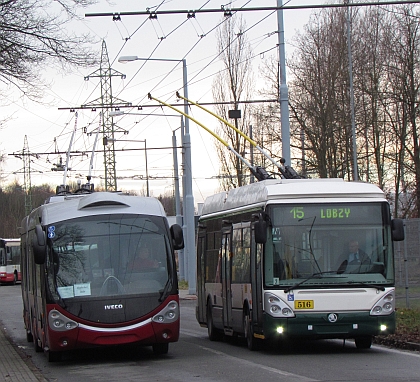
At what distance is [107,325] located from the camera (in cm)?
1396

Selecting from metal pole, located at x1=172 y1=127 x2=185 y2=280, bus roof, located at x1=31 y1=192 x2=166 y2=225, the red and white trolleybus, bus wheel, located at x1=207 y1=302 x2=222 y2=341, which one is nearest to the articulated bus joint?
the red and white trolleybus

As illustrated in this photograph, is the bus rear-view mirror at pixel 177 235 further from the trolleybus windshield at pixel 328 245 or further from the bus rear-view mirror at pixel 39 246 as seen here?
the bus rear-view mirror at pixel 39 246

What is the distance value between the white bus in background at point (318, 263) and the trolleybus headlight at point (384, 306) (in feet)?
0.05

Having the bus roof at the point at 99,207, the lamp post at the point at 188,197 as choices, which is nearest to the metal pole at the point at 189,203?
the lamp post at the point at 188,197

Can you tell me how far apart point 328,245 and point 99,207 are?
Result: 369 centimetres

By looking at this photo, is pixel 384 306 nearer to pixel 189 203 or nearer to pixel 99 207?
pixel 99 207

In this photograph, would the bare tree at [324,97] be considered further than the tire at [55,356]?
Yes

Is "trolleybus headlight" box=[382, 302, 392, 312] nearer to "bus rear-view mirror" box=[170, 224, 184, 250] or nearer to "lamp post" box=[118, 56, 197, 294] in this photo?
"bus rear-view mirror" box=[170, 224, 184, 250]

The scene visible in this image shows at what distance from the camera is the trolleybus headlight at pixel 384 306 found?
555 inches

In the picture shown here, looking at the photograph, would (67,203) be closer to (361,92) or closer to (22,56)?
(22,56)

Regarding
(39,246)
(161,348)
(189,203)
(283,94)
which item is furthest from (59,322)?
(189,203)

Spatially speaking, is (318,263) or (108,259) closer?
(318,263)

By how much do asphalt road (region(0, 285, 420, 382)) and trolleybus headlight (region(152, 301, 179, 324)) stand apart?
645 mm

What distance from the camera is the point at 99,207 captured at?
49.0 feet
